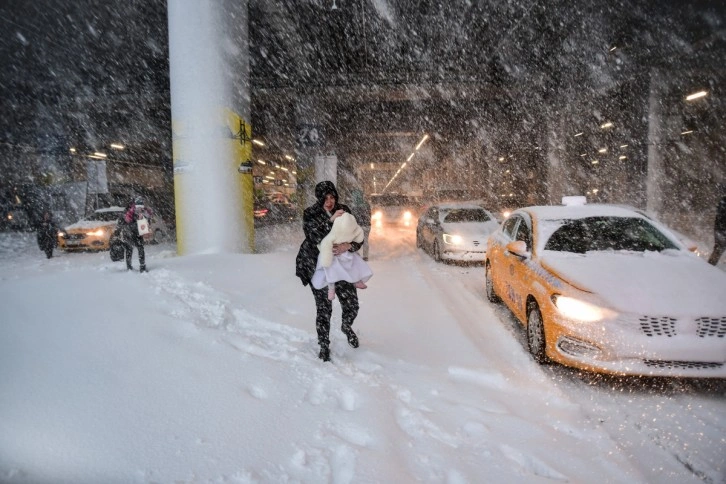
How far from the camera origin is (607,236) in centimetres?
519

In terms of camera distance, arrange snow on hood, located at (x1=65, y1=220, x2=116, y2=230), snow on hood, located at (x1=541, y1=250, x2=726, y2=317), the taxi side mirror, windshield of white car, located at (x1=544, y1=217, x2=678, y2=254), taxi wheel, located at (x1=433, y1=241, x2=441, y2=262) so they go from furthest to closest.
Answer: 1. snow on hood, located at (x1=65, y1=220, x2=116, y2=230)
2. taxi wheel, located at (x1=433, y1=241, x2=441, y2=262)
3. the taxi side mirror
4. windshield of white car, located at (x1=544, y1=217, x2=678, y2=254)
5. snow on hood, located at (x1=541, y1=250, x2=726, y2=317)

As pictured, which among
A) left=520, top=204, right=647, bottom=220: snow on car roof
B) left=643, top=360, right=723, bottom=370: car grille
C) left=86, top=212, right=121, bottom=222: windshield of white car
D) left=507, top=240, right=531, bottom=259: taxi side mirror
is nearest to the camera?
left=643, top=360, right=723, bottom=370: car grille

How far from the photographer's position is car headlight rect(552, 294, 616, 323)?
381cm

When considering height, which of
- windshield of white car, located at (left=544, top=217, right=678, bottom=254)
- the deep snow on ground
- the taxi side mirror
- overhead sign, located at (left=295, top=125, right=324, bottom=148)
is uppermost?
overhead sign, located at (left=295, top=125, right=324, bottom=148)

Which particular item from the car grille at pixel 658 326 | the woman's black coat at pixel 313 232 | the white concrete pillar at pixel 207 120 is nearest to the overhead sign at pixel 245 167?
the white concrete pillar at pixel 207 120

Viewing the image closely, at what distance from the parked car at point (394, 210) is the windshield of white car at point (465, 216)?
9.19 m

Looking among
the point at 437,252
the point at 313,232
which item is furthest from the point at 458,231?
the point at 313,232

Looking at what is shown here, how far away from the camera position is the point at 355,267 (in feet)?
13.4

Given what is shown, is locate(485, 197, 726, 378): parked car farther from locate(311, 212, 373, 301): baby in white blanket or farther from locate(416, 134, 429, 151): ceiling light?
locate(416, 134, 429, 151): ceiling light

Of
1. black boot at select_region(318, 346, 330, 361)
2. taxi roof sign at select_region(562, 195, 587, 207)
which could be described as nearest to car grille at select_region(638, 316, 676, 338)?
black boot at select_region(318, 346, 330, 361)

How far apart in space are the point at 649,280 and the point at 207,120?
348 inches

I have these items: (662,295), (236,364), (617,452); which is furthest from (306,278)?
(662,295)

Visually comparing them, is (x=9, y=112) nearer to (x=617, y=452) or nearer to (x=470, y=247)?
(x=470, y=247)

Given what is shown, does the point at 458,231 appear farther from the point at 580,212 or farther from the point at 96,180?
the point at 96,180
